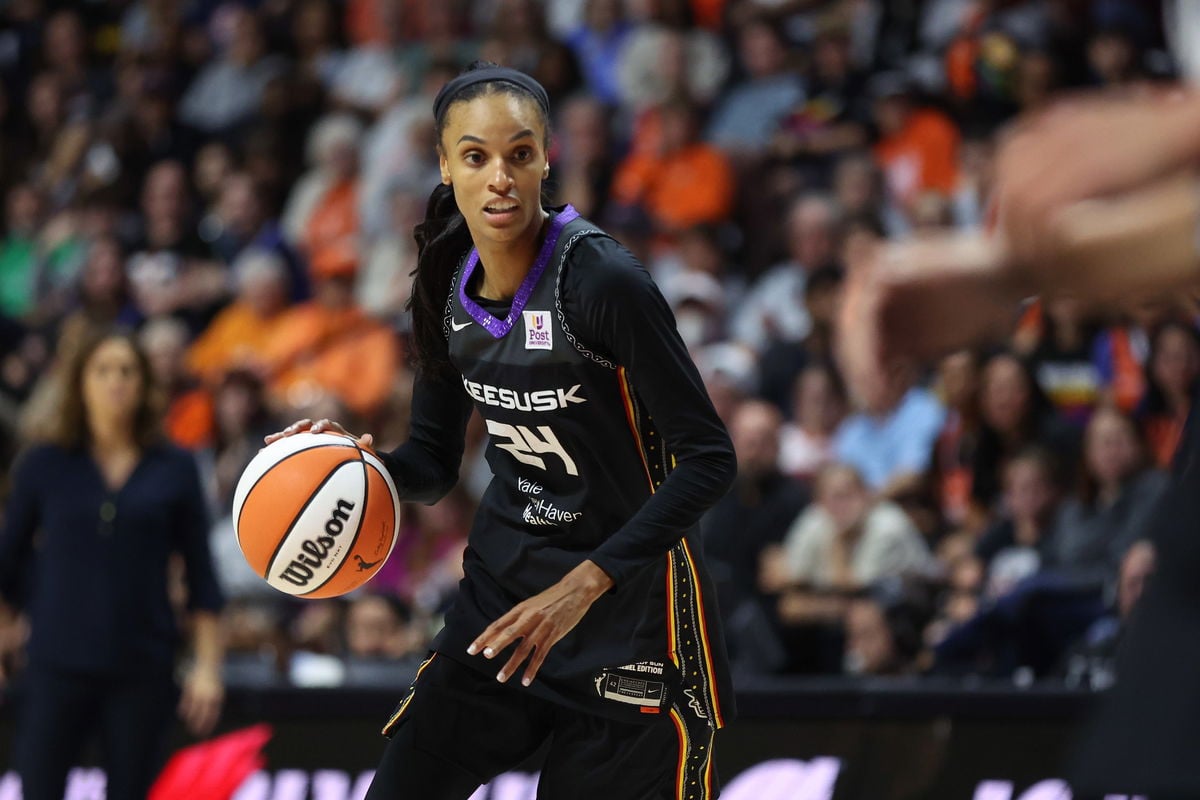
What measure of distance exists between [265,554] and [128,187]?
9845 mm

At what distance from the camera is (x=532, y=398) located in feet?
12.1

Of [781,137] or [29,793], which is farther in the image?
[781,137]

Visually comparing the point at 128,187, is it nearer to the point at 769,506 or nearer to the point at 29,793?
the point at 769,506

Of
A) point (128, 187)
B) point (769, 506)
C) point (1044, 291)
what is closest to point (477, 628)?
point (1044, 291)

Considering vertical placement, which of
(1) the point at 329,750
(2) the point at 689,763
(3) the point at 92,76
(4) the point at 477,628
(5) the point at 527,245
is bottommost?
(1) the point at 329,750

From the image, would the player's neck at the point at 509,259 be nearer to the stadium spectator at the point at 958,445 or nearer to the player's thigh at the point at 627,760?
the player's thigh at the point at 627,760

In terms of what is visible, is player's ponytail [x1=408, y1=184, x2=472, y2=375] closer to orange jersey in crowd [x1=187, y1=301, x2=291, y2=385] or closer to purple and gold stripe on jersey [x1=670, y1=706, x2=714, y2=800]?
purple and gold stripe on jersey [x1=670, y1=706, x2=714, y2=800]

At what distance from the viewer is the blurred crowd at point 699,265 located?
7.29 meters

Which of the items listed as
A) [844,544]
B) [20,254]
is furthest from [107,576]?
[20,254]

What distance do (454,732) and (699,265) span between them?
6478mm

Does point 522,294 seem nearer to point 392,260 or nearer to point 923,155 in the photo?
point 923,155

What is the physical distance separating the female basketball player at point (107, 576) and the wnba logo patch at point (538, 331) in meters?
2.65

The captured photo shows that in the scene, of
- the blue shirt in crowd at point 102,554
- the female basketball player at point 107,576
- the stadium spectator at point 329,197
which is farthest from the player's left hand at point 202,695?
the stadium spectator at point 329,197

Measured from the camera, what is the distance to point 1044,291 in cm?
176
